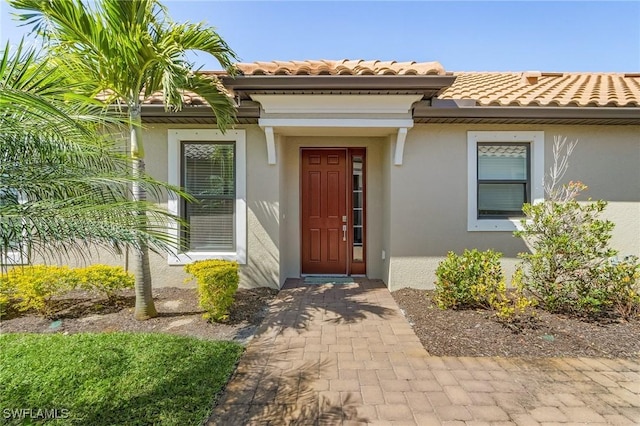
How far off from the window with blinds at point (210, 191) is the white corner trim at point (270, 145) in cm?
83

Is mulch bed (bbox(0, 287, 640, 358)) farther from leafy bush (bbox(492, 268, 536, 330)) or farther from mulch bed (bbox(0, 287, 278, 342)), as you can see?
leafy bush (bbox(492, 268, 536, 330))

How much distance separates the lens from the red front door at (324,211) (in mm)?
7133

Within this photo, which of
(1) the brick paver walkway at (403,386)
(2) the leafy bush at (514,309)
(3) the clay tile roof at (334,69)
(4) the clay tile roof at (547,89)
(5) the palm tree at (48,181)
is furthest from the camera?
(4) the clay tile roof at (547,89)

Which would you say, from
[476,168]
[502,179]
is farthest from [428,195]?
[502,179]

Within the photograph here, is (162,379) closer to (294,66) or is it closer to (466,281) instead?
(466,281)

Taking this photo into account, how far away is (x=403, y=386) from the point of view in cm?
302

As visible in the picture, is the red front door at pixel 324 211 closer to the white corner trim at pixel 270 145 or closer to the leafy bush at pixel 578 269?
the white corner trim at pixel 270 145

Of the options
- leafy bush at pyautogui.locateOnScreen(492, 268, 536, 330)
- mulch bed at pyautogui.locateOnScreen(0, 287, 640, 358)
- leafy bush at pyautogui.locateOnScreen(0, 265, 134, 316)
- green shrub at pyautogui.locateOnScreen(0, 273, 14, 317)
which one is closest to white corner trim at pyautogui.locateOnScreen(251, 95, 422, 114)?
leafy bush at pyautogui.locateOnScreen(492, 268, 536, 330)

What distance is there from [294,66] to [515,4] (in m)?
4.82

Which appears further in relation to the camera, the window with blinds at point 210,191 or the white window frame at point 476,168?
the window with blinds at point 210,191

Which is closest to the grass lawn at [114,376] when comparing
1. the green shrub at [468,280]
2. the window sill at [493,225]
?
the green shrub at [468,280]

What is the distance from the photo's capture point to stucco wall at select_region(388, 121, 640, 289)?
5.91 meters

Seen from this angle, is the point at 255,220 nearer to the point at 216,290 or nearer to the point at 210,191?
the point at 210,191

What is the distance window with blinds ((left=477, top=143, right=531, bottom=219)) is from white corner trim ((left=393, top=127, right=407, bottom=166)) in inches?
65.9
